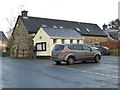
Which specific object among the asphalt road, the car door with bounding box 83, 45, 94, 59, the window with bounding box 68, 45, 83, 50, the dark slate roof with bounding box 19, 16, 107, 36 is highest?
the dark slate roof with bounding box 19, 16, 107, 36

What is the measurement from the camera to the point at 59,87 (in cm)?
630

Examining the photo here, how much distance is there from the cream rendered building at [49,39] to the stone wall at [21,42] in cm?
215

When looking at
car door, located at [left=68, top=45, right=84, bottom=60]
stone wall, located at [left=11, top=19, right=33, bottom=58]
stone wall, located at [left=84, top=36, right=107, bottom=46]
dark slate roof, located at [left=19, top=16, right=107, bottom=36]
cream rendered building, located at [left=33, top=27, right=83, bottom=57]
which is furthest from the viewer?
stone wall, located at [left=84, top=36, right=107, bottom=46]

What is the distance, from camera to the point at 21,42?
3397 centimetres

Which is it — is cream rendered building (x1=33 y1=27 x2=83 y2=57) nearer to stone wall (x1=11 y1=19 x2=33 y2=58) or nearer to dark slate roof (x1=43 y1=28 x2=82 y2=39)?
dark slate roof (x1=43 y1=28 x2=82 y2=39)

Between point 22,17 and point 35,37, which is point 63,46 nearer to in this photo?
point 35,37

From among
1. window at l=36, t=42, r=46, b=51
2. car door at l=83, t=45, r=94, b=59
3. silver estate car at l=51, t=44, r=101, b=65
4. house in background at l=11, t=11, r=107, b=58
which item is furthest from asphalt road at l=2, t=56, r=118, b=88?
window at l=36, t=42, r=46, b=51

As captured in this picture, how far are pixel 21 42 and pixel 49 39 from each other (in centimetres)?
994

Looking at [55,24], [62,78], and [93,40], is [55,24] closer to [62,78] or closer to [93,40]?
[93,40]

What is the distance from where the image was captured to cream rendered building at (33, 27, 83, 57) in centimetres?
2631

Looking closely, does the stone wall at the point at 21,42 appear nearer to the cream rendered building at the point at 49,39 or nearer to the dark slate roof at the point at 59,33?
the cream rendered building at the point at 49,39

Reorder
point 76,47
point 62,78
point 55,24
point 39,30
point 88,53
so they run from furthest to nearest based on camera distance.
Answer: point 55,24 → point 39,30 → point 88,53 → point 76,47 → point 62,78

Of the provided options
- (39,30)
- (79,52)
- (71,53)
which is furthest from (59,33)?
(71,53)

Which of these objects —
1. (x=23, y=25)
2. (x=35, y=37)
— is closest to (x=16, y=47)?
(x=23, y=25)
